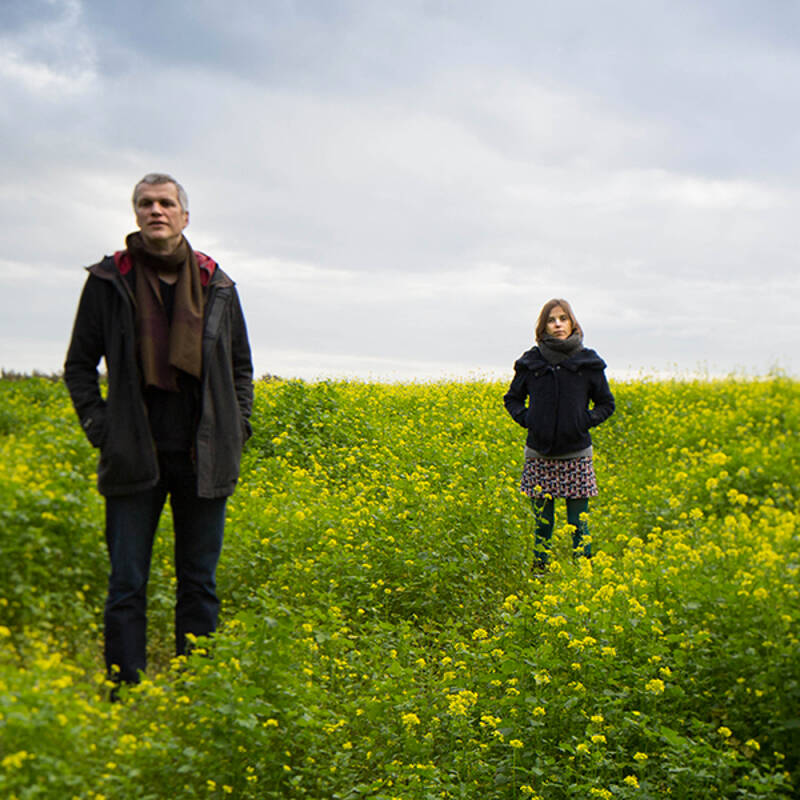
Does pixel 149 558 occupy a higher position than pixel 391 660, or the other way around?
pixel 149 558

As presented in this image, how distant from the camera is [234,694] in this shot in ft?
14.2

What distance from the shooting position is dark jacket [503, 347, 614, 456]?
8273 mm

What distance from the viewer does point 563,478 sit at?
832 centimetres

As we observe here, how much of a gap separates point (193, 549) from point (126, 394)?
3.38ft

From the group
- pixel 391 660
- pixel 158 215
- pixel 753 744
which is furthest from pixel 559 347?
pixel 158 215

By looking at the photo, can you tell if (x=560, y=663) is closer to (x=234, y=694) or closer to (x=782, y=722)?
(x=782, y=722)

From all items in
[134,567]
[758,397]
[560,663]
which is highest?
[758,397]

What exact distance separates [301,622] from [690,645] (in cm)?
289

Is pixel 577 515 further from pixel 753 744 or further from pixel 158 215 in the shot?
pixel 158 215

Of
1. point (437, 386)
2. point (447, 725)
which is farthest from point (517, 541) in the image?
point (437, 386)

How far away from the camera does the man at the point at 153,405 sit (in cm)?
472

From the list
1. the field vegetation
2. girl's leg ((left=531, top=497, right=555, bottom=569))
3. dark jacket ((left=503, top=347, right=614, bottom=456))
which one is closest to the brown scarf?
the field vegetation

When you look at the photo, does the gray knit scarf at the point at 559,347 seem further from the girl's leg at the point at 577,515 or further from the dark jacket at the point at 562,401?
the girl's leg at the point at 577,515

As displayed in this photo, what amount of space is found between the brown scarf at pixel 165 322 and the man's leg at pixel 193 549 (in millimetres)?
526
